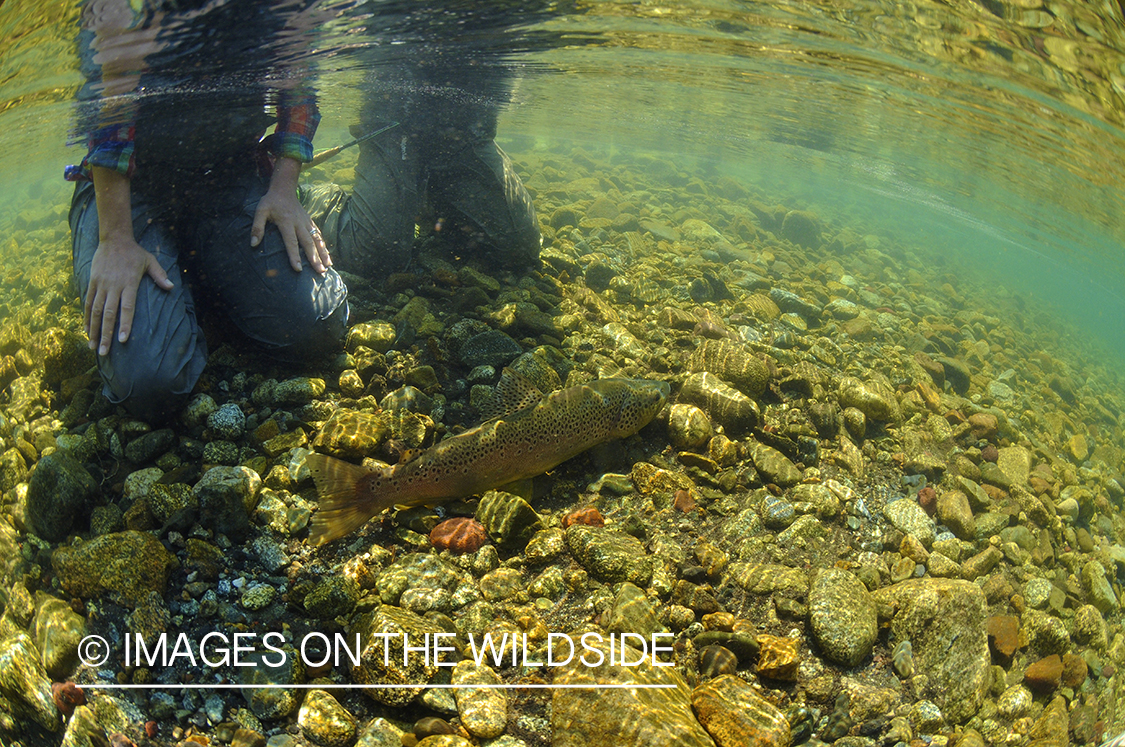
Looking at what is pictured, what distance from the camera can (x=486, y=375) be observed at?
396 centimetres

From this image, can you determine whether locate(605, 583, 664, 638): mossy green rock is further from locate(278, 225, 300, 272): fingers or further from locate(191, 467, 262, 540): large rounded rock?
locate(278, 225, 300, 272): fingers

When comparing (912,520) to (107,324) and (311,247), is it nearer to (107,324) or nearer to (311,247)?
(311,247)

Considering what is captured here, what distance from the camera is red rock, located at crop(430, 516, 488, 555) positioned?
2.78m

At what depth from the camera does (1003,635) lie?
298 cm

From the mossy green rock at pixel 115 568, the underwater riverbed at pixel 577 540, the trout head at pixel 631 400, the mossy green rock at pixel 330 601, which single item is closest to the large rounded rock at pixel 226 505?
the underwater riverbed at pixel 577 540

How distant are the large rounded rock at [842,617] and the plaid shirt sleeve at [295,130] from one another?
4.88m

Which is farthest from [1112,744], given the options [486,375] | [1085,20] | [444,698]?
[1085,20]

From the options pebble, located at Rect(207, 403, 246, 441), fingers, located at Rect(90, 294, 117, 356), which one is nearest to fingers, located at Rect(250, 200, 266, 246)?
fingers, located at Rect(90, 294, 117, 356)

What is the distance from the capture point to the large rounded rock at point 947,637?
2541 millimetres

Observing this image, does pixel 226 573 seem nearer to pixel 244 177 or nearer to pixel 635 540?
pixel 635 540

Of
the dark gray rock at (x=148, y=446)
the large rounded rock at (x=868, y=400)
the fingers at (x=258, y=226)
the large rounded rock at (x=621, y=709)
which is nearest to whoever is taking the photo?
the large rounded rock at (x=621, y=709)

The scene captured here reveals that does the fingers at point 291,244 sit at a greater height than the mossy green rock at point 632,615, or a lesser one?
greater

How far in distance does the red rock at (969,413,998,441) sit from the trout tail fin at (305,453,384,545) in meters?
6.02

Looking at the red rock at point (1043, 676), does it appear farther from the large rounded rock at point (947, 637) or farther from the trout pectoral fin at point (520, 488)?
the trout pectoral fin at point (520, 488)
